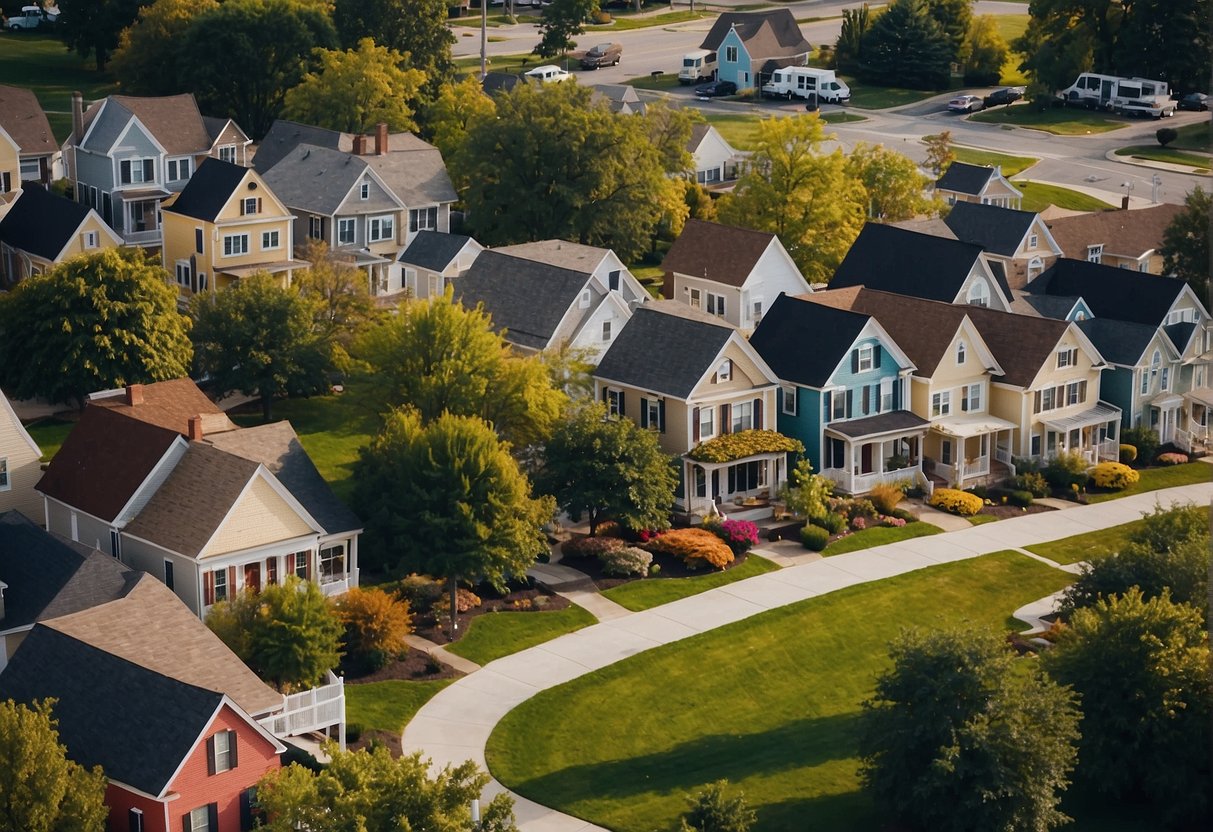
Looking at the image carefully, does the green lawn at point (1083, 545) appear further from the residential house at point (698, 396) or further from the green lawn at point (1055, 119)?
the green lawn at point (1055, 119)

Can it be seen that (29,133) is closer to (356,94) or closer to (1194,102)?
(356,94)

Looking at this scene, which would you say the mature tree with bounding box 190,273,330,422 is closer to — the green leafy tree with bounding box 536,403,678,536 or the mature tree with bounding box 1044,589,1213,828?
the green leafy tree with bounding box 536,403,678,536

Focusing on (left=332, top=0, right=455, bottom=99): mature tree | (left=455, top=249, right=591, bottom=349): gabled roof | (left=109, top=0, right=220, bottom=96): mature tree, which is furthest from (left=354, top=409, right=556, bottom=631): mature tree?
(left=109, top=0, right=220, bottom=96): mature tree

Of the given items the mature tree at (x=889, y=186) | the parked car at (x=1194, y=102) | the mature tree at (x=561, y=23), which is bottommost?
the mature tree at (x=889, y=186)

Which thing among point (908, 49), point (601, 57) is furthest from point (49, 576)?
point (908, 49)

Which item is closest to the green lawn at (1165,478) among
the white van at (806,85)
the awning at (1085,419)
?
the awning at (1085,419)

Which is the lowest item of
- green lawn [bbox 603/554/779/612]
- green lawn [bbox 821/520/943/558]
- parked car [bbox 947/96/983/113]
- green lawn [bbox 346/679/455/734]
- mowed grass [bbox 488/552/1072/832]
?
mowed grass [bbox 488/552/1072/832]
